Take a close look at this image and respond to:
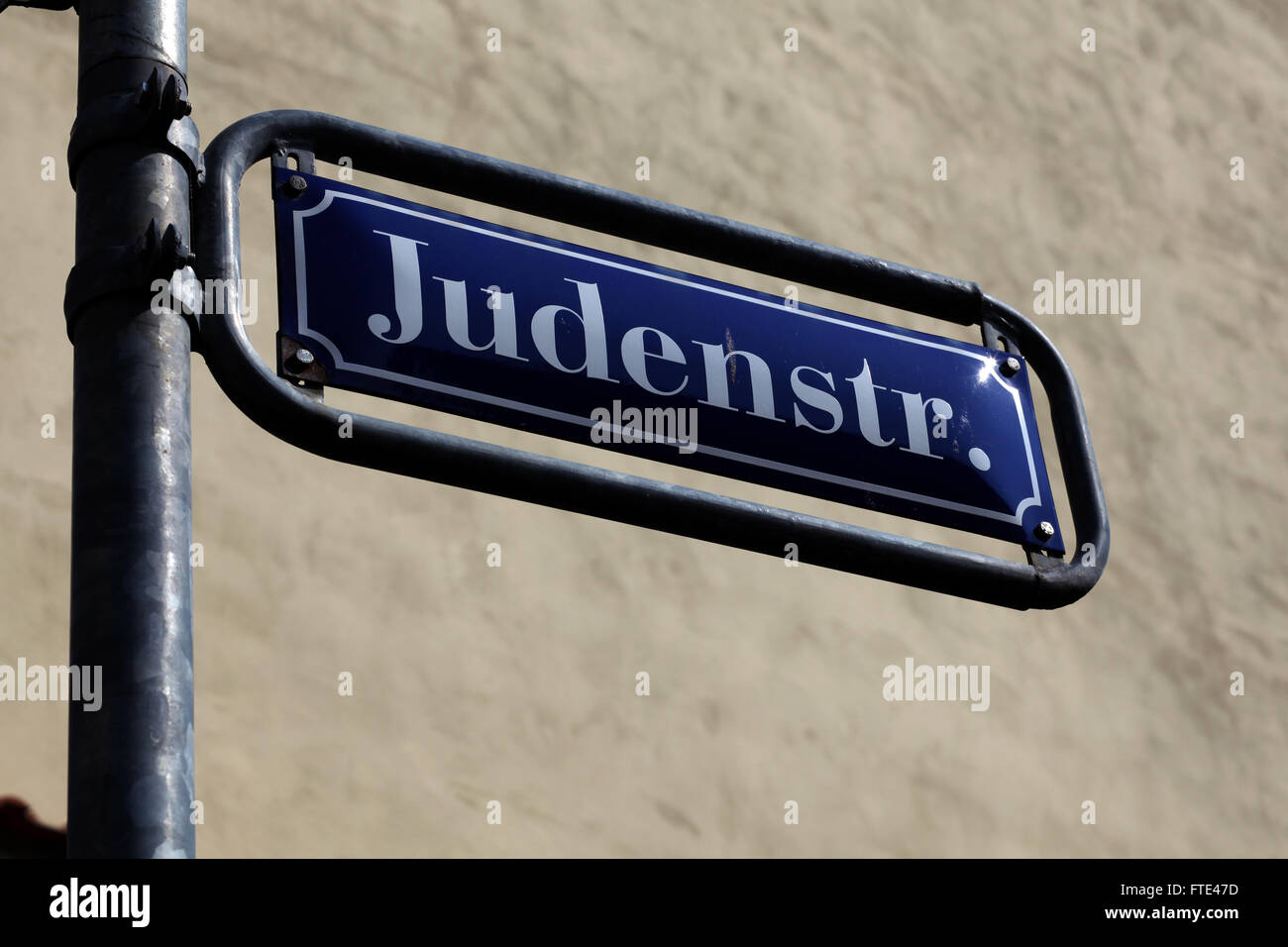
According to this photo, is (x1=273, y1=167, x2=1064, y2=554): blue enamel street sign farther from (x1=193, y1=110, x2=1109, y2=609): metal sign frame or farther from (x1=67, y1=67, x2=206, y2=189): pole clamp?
(x1=67, y1=67, x2=206, y2=189): pole clamp

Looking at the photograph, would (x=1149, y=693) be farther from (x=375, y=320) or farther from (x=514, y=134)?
(x=375, y=320)

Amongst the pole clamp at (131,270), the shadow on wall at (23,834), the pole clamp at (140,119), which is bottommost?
the shadow on wall at (23,834)

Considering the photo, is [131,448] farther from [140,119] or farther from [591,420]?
[591,420]

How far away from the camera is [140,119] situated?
159cm

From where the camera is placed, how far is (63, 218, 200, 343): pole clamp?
150 cm

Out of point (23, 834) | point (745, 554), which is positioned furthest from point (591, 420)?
point (745, 554)

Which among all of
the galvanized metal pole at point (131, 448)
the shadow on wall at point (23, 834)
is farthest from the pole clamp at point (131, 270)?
the shadow on wall at point (23, 834)

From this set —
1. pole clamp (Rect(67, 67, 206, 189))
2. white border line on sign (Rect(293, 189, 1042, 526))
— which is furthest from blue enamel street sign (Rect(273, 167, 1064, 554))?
pole clamp (Rect(67, 67, 206, 189))

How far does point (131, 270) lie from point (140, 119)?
0.17 metres

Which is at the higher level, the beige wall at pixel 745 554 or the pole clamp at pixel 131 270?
the beige wall at pixel 745 554

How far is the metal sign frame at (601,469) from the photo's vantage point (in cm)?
161

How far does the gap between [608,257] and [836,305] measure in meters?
2.78

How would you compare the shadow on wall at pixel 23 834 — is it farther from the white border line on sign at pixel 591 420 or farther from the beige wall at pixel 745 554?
the white border line on sign at pixel 591 420

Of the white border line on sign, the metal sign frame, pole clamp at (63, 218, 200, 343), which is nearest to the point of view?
pole clamp at (63, 218, 200, 343)
